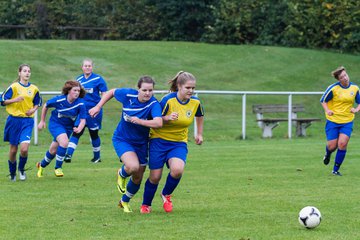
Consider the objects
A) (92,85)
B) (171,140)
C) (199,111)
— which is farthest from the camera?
(92,85)

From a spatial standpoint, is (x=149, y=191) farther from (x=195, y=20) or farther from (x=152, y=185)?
(x=195, y=20)

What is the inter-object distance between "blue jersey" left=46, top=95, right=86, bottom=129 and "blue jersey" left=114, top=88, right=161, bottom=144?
392cm

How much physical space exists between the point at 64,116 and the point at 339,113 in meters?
4.76

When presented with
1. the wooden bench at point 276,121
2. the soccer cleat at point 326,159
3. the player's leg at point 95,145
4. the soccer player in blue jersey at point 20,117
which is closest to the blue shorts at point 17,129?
the soccer player in blue jersey at point 20,117

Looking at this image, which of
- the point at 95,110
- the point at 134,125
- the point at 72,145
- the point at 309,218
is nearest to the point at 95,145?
the point at 72,145

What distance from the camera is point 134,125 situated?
10320mm

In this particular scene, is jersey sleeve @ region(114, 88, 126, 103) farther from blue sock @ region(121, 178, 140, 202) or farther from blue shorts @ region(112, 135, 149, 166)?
blue sock @ region(121, 178, 140, 202)

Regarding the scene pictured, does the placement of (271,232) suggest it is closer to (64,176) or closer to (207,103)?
(64,176)

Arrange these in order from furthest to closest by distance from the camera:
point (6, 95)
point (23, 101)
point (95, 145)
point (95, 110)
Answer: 1. point (95, 145)
2. point (23, 101)
3. point (6, 95)
4. point (95, 110)

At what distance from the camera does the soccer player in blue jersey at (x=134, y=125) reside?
396 inches

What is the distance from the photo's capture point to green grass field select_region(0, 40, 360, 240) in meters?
9.24

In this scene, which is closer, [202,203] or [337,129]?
[202,203]

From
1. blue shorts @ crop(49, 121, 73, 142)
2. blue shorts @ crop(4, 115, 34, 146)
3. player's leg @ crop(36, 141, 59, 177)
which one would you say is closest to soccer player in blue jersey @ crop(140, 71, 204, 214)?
blue shorts @ crop(4, 115, 34, 146)

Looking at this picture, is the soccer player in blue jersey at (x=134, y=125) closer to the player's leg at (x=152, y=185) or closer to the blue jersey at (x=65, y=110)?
the player's leg at (x=152, y=185)
